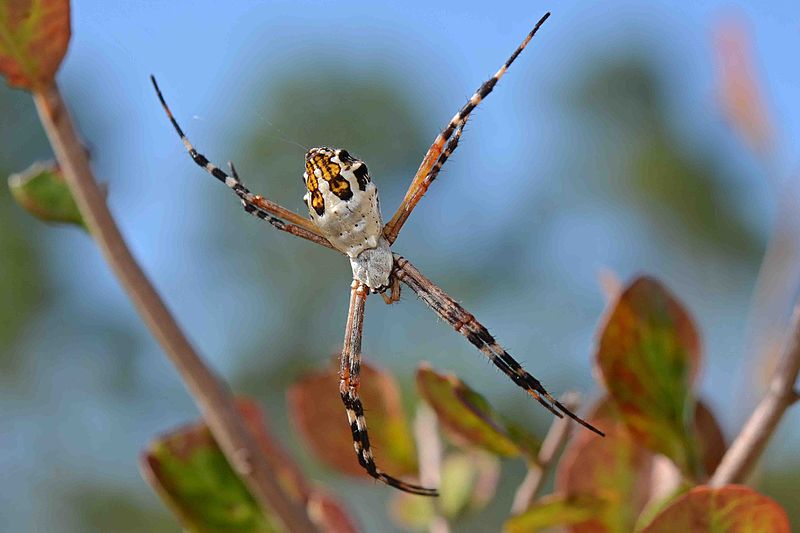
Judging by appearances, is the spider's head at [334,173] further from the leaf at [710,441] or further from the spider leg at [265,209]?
the leaf at [710,441]

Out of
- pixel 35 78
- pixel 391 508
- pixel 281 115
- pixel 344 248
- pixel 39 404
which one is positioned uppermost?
pixel 35 78

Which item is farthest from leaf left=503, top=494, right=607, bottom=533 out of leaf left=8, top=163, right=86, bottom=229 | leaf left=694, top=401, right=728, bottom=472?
leaf left=8, top=163, right=86, bottom=229

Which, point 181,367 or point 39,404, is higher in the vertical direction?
point 181,367

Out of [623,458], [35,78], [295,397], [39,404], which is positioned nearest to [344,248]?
[295,397]

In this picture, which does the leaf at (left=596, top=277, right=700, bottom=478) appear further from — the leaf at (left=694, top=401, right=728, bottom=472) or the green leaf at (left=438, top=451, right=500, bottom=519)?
the green leaf at (left=438, top=451, right=500, bottom=519)

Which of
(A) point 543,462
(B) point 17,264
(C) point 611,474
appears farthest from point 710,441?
(B) point 17,264

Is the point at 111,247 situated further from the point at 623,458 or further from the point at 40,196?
the point at 623,458
